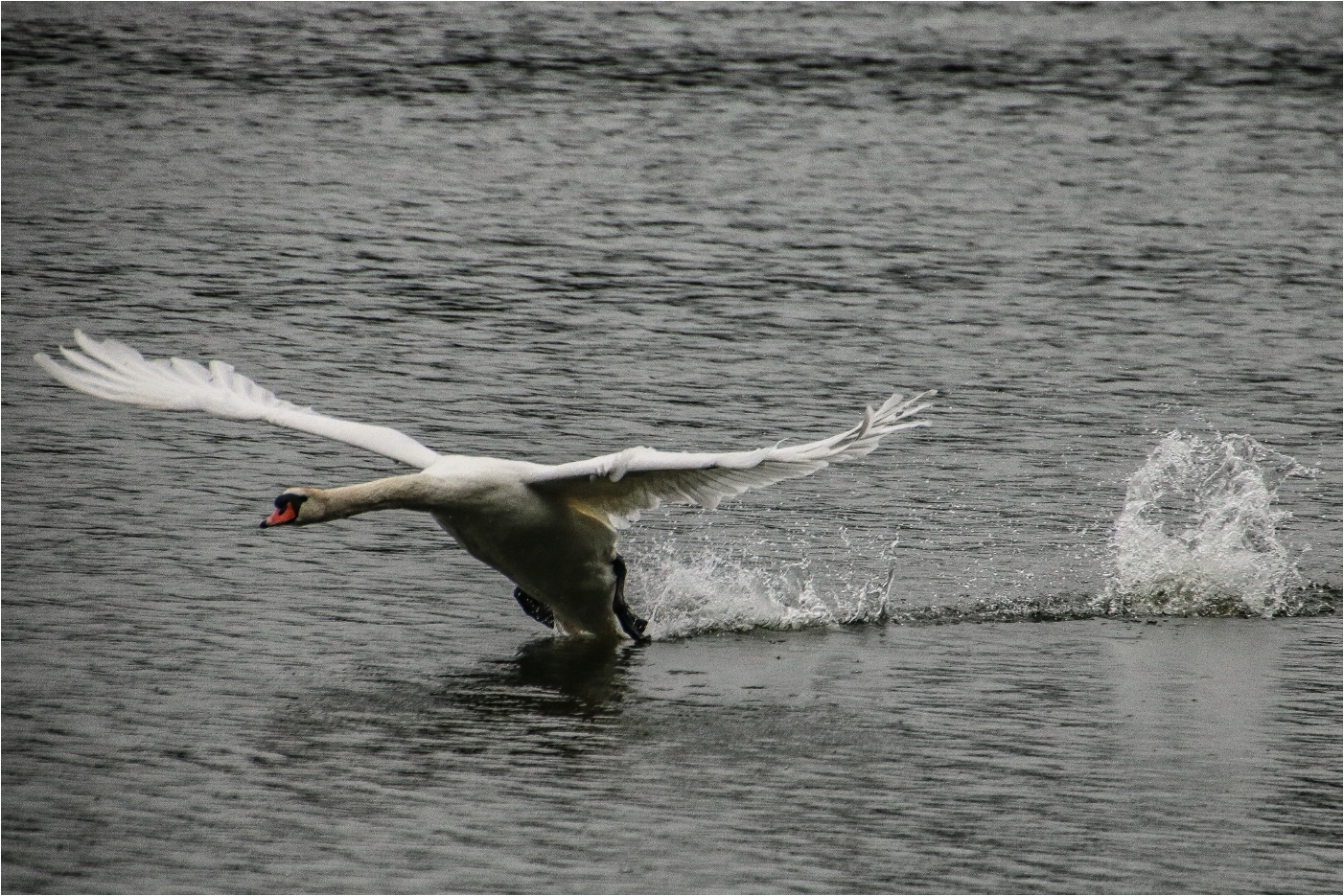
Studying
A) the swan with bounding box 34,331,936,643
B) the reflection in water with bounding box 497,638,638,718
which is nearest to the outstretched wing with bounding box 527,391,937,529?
the swan with bounding box 34,331,936,643

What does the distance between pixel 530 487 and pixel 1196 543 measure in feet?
15.6

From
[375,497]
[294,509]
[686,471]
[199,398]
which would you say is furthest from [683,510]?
[294,509]

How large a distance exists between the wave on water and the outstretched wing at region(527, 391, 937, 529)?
84cm

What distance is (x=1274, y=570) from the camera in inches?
493

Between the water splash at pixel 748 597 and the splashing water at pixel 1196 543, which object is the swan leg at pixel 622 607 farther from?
the splashing water at pixel 1196 543

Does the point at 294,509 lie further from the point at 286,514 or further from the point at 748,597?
the point at 748,597

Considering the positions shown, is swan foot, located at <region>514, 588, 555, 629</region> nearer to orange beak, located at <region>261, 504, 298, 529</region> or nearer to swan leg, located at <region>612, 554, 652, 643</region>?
swan leg, located at <region>612, 554, 652, 643</region>

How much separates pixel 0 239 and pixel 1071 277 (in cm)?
1109

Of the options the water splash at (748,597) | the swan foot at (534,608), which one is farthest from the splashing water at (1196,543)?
the swan foot at (534,608)

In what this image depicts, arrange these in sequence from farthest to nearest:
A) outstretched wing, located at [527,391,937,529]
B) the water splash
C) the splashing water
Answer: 1. the splashing water
2. the water splash
3. outstretched wing, located at [527,391,937,529]

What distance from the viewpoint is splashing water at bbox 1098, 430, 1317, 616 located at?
12.3 metres

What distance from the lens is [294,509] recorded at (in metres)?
10.7

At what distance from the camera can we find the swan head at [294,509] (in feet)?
34.8

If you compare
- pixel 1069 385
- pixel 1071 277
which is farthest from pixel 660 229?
pixel 1069 385
